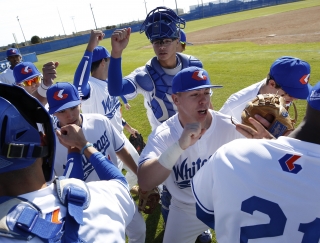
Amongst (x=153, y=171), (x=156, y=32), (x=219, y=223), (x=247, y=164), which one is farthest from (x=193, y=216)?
(x=156, y=32)

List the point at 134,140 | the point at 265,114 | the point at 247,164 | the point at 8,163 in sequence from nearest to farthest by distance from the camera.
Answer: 1. the point at 8,163
2. the point at 247,164
3. the point at 265,114
4. the point at 134,140

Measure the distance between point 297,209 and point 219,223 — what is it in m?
0.48

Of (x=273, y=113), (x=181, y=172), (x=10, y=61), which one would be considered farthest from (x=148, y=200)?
(x=10, y=61)

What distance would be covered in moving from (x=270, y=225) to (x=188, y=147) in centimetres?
129

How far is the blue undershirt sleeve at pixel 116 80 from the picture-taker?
333 cm

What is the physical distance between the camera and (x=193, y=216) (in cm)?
289

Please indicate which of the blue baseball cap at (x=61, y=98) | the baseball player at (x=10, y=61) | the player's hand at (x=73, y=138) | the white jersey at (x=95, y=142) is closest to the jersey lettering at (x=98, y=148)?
the white jersey at (x=95, y=142)

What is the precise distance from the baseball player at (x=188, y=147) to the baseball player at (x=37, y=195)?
90cm

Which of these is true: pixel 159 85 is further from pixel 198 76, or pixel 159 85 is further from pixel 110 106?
pixel 110 106

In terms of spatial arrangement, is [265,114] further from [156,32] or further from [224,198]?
[156,32]

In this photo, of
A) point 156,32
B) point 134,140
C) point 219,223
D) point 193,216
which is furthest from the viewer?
point 134,140

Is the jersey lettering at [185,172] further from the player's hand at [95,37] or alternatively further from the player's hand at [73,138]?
the player's hand at [95,37]

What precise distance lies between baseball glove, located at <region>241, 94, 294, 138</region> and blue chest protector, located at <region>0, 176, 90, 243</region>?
156cm

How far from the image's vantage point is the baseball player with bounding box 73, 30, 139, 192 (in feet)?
12.7
